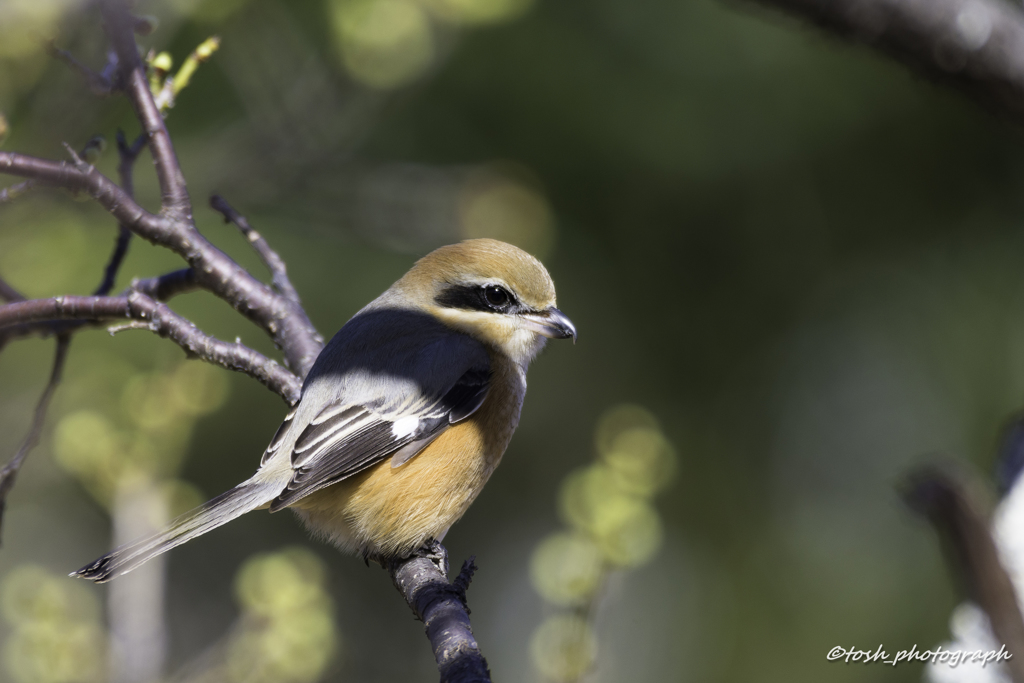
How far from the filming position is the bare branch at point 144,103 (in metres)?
2.20

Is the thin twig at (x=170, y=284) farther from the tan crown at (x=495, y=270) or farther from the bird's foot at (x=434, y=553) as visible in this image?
the bird's foot at (x=434, y=553)

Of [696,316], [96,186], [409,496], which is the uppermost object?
[696,316]

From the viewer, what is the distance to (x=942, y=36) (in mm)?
882

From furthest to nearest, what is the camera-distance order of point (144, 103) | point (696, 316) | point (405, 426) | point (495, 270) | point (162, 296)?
point (696, 316) < point (495, 270) < point (162, 296) < point (405, 426) < point (144, 103)

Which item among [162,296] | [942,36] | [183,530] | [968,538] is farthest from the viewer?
[162,296]

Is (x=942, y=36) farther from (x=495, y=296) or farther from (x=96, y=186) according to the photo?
(x=495, y=296)

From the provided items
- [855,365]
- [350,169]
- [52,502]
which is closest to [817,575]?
[855,365]

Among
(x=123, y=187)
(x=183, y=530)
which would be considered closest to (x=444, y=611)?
(x=183, y=530)

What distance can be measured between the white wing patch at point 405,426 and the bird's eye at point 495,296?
0.60 m

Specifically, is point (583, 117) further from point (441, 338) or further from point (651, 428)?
point (651, 428)

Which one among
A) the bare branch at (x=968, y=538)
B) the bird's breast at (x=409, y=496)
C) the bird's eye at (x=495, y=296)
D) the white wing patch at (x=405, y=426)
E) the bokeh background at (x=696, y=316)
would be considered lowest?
the bare branch at (x=968, y=538)

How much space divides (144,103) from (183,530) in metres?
1.27

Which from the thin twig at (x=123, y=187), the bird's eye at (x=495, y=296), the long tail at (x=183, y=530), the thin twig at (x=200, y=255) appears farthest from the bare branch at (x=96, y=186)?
the bird's eye at (x=495, y=296)

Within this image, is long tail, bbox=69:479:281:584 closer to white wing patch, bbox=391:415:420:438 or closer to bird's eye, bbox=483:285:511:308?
white wing patch, bbox=391:415:420:438
